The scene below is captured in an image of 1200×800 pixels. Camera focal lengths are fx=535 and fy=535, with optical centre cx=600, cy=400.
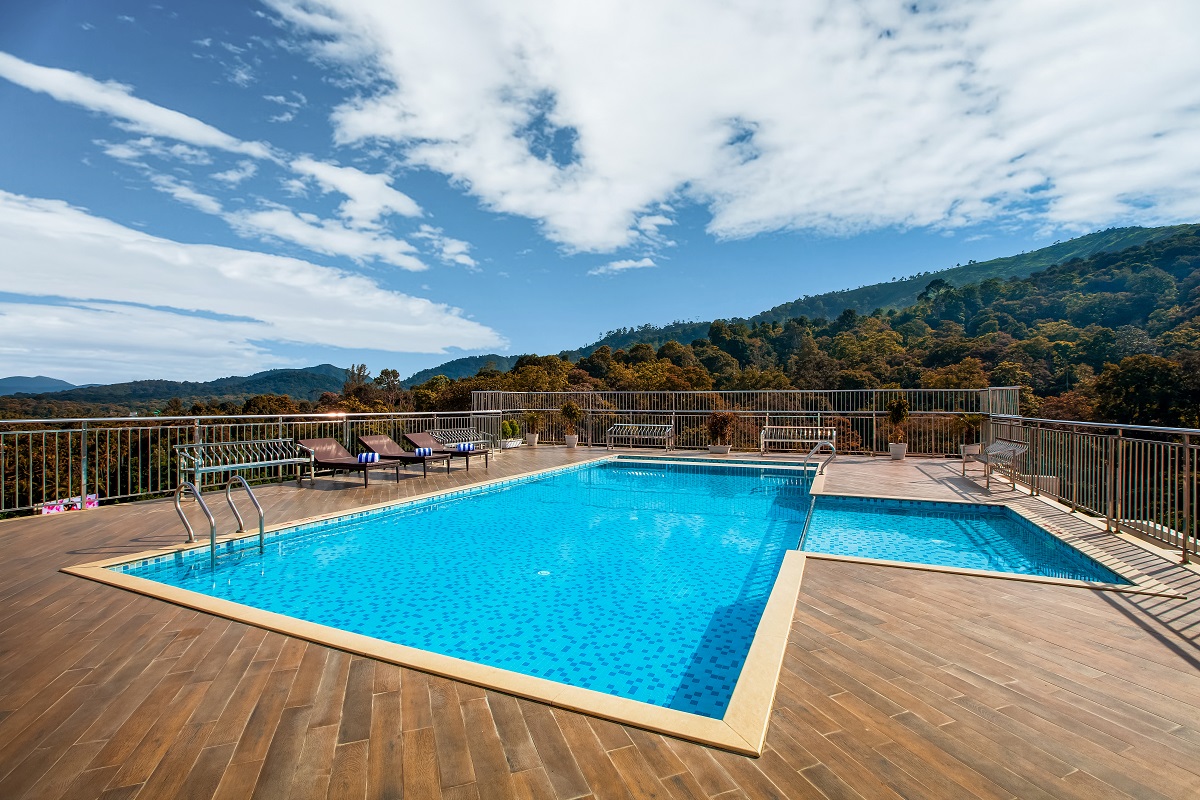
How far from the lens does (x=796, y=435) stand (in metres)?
11.9

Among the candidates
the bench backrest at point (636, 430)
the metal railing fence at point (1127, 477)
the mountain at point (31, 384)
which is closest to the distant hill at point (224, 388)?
the mountain at point (31, 384)

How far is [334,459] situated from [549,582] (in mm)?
5023

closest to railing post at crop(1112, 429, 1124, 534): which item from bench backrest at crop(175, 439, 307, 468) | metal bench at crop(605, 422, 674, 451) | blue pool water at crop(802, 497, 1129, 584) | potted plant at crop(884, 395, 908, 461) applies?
blue pool water at crop(802, 497, 1129, 584)

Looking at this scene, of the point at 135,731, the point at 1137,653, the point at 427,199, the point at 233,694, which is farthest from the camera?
the point at 427,199

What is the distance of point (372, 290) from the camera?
23.4 meters

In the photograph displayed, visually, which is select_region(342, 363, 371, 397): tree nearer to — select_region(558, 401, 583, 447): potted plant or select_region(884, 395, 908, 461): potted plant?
select_region(558, 401, 583, 447): potted plant

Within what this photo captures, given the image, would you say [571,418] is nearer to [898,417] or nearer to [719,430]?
[719,430]

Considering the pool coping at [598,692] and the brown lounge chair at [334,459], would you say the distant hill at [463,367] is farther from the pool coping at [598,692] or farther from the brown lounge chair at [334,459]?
the pool coping at [598,692]

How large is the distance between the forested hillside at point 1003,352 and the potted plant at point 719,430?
30.3ft

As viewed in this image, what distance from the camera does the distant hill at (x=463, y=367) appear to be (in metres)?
62.0

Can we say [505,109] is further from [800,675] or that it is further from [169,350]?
[169,350]

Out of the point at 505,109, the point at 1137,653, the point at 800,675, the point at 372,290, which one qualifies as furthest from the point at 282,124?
the point at 1137,653

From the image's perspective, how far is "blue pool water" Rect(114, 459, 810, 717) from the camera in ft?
10.4

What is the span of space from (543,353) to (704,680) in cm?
4071
